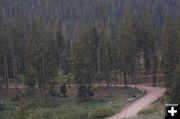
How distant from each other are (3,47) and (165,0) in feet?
319

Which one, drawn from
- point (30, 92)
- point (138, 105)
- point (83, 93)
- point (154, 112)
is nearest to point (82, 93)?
point (83, 93)

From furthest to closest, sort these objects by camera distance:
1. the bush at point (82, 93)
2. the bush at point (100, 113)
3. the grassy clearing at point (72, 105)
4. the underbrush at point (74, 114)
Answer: the bush at point (82, 93), the grassy clearing at point (72, 105), the bush at point (100, 113), the underbrush at point (74, 114)

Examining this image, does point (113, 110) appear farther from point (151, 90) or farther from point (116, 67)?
point (116, 67)

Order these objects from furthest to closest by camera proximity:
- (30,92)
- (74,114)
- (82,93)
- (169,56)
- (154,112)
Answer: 1. (30,92)
2. (82,93)
3. (169,56)
4. (74,114)
5. (154,112)

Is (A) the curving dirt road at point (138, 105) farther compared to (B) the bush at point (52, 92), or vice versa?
(B) the bush at point (52, 92)

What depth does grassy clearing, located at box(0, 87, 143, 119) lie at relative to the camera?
24.8 metres

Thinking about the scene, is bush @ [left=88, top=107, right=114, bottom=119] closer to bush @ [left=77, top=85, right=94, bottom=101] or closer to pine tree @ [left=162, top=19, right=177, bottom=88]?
bush @ [left=77, top=85, right=94, bottom=101]

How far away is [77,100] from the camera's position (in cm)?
3525

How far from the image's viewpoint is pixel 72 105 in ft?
106

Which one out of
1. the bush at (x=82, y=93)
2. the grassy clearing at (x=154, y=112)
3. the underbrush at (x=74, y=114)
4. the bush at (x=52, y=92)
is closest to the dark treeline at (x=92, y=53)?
the bush at (x=82, y=93)

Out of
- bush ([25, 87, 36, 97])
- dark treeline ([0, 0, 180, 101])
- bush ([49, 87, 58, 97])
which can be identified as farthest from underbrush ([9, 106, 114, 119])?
bush ([49, 87, 58, 97])

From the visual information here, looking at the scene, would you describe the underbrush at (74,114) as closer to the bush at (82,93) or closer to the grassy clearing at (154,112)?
the grassy clearing at (154,112)

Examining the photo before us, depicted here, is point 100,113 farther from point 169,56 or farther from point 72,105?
point 169,56

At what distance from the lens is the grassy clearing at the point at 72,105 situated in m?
24.8
